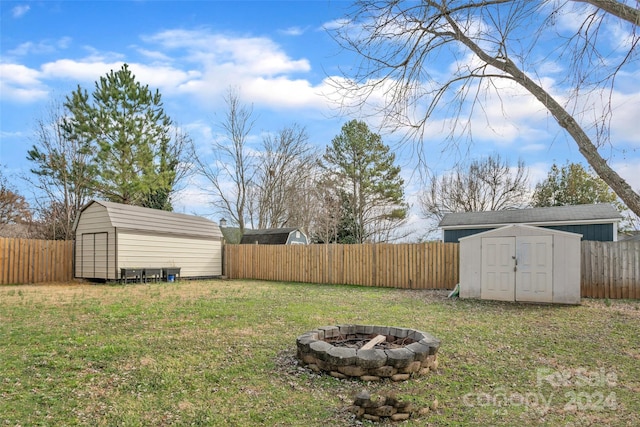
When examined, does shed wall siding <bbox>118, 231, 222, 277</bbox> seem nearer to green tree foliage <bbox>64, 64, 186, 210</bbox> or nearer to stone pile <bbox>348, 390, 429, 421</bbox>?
green tree foliage <bbox>64, 64, 186, 210</bbox>

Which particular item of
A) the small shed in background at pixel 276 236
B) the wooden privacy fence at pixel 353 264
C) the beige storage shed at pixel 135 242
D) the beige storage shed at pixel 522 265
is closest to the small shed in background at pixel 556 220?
the wooden privacy fence at pixel 353 264

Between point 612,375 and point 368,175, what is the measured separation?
2167 centimetres

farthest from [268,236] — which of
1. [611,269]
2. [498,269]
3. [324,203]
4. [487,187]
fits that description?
[611,269]

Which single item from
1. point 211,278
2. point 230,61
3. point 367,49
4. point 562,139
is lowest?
point 211,278

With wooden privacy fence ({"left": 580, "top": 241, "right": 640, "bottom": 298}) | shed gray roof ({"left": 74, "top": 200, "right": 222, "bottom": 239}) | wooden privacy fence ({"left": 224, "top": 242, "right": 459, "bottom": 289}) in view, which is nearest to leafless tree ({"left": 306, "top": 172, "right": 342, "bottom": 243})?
wooden privacy fence ({"left": 224, "top": 242, "right": 459, "bottom": 289})

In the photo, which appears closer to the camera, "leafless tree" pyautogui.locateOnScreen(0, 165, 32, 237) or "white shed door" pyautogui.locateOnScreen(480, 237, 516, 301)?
"white shed door" pyautogui.locateOnScreen(480, 237, 516, 301)

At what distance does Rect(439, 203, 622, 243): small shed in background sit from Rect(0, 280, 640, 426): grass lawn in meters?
8.05

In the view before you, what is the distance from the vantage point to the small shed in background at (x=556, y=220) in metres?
14.4

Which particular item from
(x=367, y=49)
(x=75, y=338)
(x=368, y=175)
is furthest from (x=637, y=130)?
(x=368, y=175)

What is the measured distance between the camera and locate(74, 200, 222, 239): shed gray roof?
13711mm

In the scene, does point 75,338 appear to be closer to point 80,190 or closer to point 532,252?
point 532,252

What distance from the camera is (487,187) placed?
24172 millimetres

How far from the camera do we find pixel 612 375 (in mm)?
4215

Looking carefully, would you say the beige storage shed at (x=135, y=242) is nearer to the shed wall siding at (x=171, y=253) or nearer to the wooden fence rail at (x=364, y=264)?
the shed wall siding at (x=171, y=253)
